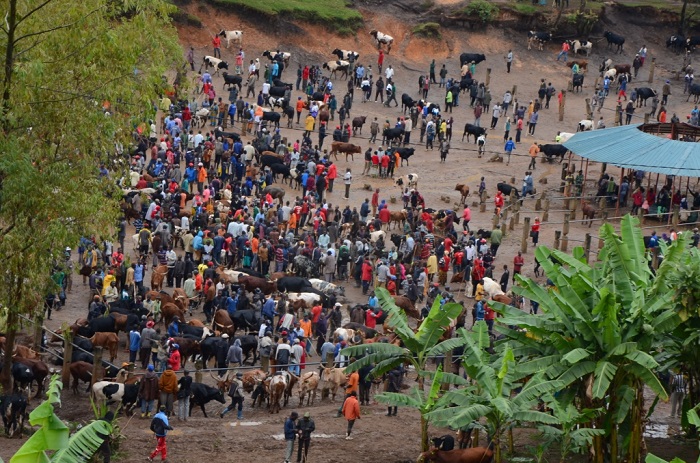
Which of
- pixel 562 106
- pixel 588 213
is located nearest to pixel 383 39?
pixel 562 106

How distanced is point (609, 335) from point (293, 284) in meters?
14.3

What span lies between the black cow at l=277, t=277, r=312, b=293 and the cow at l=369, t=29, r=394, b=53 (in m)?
29.0

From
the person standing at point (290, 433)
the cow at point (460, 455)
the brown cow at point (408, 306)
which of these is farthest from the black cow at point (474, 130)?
the cow at point (460, 455)

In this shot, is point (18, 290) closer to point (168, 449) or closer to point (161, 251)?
point (168, 449)

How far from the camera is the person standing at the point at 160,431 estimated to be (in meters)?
23.0

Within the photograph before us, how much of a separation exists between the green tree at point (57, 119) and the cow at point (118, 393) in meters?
2.34

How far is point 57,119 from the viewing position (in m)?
24.0

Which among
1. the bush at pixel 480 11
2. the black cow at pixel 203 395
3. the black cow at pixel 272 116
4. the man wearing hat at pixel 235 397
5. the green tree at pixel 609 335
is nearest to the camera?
the green tree at pixel 609 335

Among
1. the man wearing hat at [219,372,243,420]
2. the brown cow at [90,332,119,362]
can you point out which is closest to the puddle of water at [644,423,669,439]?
the man wearing hat at [219,372,243,420]

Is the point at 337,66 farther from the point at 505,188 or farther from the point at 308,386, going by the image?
the point at 308,386

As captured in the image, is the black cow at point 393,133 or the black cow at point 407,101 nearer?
the black cow at point 393,133

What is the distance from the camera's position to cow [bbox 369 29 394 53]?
2418 inches

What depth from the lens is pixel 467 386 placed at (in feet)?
76.4

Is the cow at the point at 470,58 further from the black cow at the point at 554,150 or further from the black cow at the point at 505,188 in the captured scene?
the black cow at the point at 505,188
